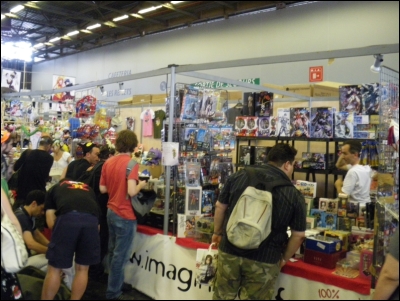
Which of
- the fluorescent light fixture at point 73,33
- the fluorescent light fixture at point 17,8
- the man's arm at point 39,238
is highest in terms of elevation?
the fluorescent light fixture at point 17,8

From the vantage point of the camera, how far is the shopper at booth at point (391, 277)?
1.79 m

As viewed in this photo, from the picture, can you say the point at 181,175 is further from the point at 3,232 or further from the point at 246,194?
the point at 3,232

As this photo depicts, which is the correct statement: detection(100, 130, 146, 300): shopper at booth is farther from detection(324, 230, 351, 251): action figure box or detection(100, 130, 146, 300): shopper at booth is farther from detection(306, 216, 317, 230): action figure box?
detection(324, 230, 351, 251): action figure box

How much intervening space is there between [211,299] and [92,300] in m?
1.36

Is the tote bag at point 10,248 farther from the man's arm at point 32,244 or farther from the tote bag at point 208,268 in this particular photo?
the tote bag at point 208,268

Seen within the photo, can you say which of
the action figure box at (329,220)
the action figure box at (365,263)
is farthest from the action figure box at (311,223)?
→ the action figure box at (365,263)

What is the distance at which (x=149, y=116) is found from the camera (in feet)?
22.8

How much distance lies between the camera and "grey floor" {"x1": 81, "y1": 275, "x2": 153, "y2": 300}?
139 inches

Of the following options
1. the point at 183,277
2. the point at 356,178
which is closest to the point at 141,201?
the point at 183,277

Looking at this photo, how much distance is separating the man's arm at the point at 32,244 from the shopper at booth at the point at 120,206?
0.59 meters

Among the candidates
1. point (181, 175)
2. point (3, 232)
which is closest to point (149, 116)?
point (181, 175)

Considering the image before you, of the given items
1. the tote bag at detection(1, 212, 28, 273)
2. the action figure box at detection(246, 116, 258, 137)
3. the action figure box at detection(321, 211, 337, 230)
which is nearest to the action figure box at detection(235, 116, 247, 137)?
the action figure box at detection(246, 116, 258, 137)

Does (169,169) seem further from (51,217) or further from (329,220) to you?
(329,220)

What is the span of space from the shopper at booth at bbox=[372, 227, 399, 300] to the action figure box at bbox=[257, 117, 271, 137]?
333 centimetres
